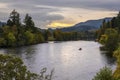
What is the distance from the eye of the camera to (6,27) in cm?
18188

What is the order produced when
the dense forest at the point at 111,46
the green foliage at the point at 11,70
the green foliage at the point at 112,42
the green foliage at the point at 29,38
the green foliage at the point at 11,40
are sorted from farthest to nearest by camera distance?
the green foliage at the point at 29,38, the green foliage at the point at 11,40, the green foliage at the point at 112,42, the dense forest at the point at 111,46, the green foliage at the point at 11,70

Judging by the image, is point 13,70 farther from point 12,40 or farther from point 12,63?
point 12,40

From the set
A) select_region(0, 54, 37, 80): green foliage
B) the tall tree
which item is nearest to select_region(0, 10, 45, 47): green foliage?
the tall tree

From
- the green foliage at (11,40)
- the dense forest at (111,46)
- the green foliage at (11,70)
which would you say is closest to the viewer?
the green foliage at (11,70)

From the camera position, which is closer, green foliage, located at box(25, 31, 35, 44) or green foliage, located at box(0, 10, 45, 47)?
green foliage, located at box(0, 10, 45, 47)

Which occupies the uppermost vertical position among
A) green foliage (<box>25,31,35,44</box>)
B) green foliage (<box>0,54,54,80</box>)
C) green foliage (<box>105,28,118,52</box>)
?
green foliage (<box>0,54,54,80</box>)

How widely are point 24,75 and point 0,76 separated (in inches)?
80.2

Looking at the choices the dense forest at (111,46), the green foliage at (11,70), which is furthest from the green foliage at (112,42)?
the green foliage at (11,70)

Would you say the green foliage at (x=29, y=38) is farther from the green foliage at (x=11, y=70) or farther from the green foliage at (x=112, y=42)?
the green foliage at (x=11, y=70)

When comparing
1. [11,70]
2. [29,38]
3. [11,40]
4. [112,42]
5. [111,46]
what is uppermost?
[11,70]

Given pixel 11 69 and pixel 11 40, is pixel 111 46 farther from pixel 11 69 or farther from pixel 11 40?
pixel 11 69

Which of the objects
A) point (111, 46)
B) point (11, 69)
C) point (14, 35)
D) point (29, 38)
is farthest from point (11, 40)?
point (11, 69)

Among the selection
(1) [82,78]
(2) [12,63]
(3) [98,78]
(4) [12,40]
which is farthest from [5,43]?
(2) [12,63]

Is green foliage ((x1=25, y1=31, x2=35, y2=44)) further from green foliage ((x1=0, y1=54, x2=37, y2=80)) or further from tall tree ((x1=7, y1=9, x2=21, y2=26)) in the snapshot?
green foliage ((x1=0, y1=54, x2=37, y2=80))
